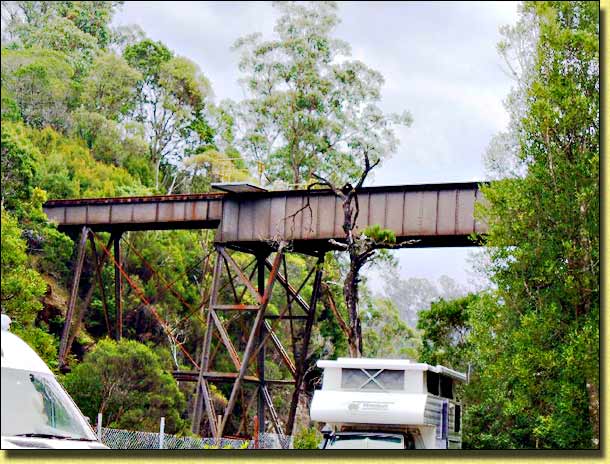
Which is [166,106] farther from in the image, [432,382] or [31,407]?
[31,407]

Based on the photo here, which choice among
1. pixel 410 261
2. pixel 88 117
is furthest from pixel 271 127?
pixel 88 117

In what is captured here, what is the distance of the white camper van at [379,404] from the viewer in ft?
32.9

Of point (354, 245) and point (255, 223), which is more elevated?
point (255, 223)

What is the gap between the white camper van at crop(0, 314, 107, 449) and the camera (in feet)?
23.2

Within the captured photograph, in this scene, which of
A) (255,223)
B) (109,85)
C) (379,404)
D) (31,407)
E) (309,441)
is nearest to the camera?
(31,407)

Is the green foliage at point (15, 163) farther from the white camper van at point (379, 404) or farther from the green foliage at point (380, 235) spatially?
the green foliage at point (380, 235)

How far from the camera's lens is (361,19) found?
10.0 meters

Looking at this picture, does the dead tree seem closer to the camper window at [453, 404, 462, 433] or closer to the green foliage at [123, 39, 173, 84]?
the green foliage at [123, 39, 173, 84]

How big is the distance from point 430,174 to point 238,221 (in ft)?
21.1

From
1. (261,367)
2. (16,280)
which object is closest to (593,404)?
(16,280)

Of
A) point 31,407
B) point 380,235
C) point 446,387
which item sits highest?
point 380,235

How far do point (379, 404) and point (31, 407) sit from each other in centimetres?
Result: 396

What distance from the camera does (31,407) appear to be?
23.4ft

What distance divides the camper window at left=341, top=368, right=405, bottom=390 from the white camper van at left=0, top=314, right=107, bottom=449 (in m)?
3.66
